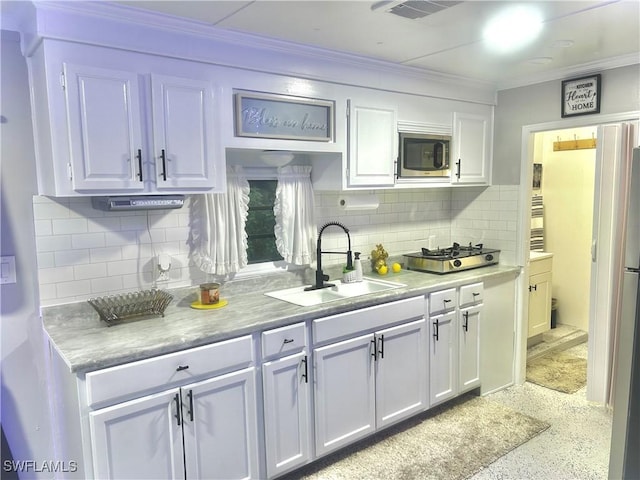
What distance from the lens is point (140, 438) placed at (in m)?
2.04

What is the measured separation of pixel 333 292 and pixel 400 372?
67 centimetres

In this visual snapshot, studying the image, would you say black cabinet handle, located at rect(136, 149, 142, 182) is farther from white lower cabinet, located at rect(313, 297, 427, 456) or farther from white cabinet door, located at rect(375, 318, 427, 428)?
white cabinet door, located at rect(375, 318, 427, 428)

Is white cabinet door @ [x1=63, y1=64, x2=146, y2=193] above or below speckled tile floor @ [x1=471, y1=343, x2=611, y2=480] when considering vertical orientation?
above

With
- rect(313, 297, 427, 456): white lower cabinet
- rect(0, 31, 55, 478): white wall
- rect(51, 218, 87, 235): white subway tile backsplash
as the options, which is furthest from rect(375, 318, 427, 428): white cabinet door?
rect(0, 31, 55, 478): white wall

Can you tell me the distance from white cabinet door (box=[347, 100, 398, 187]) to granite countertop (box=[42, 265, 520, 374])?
0.77 metres

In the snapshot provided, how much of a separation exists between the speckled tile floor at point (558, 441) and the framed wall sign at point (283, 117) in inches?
86.3

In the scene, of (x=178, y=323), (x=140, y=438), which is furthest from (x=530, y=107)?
(x=140, y=438)

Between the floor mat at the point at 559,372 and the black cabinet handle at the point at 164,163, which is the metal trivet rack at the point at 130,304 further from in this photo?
the floor mat at the point at 559,372

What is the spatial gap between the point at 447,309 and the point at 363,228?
87 cm

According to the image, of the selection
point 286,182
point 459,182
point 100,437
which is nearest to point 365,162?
point 286,182

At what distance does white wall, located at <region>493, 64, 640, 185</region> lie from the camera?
3.11 meters

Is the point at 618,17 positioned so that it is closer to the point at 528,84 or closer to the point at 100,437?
the point at 528,84

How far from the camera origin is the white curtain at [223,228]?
2.82 metres

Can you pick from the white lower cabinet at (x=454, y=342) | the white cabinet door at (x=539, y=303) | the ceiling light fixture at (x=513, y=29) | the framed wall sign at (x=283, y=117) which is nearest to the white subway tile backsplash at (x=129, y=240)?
the framed wall sign at (x=283, y=117)
